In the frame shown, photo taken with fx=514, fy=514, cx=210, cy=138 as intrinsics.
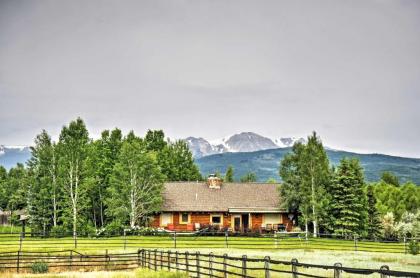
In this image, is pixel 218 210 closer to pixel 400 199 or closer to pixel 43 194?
pixel 43 194

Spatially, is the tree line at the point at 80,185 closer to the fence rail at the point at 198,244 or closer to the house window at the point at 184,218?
the house window at the point at 184,218

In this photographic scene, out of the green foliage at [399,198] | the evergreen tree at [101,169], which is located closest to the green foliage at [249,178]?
the green foliage at [399,198]

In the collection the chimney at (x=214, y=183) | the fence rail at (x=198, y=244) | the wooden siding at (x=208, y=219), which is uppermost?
the chimney at (x=214, y=183)

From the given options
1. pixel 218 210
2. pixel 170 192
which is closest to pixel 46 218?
pixel 170 192

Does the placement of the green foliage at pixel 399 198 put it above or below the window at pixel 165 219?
above

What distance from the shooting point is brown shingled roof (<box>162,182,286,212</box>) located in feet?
184

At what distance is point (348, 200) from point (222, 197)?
14430 mm

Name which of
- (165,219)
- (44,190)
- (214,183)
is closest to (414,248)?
(165,219)

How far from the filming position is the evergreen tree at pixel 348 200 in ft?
165

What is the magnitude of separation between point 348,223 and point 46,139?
35.1 m

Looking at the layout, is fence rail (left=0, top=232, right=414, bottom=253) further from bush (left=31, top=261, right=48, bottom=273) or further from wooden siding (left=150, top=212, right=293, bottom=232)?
wooden siding (left=150, top=212, right=293, bottom=232)

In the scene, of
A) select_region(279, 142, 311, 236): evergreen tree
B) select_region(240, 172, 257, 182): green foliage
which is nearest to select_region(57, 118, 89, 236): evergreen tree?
select_region(279, 142, 311, 236): evergreen tree

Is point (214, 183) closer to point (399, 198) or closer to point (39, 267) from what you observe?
point (39, 267)

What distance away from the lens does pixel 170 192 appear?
58.9 metres
